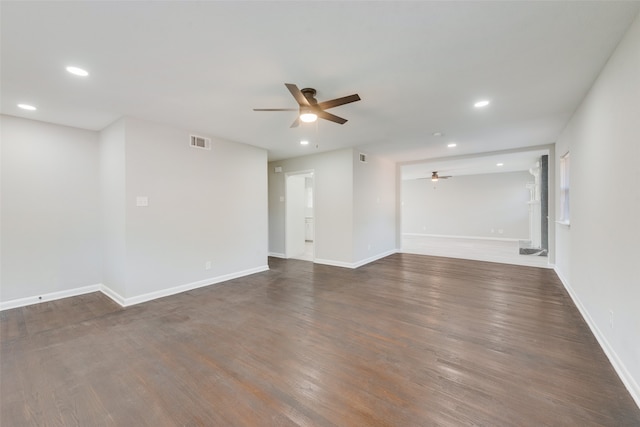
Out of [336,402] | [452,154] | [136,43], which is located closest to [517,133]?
[452,154]

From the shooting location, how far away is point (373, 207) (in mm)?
6531

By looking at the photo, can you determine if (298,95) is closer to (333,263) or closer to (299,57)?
(299,57)

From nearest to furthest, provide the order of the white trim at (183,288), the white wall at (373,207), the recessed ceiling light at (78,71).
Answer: the recessed ceiling light at (78,71), the white trim at (183,288), the white wall at (373,207)

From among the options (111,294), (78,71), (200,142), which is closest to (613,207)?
(78,71)

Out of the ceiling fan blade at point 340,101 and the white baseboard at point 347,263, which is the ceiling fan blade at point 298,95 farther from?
the white baseboard at point 347,263

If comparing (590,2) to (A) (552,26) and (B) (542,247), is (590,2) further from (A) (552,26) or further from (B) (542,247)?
(B) (542,247)

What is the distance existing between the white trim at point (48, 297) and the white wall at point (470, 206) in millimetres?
10820

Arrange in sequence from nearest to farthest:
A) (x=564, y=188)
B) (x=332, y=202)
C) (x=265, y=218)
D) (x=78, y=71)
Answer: (x=78, y=71) → (x=564, y=188) → (x=265, y=218) → (x=332, y=202)

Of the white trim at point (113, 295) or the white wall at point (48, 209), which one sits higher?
the white wall at point (48, 209)

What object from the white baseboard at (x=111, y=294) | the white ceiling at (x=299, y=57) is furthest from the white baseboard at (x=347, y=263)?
the white ceiling at (x=299, y=57)

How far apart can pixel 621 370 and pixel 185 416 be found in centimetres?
321

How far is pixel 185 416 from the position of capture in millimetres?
1661

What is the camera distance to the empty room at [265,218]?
176 cm

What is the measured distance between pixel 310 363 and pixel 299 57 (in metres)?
2.62
